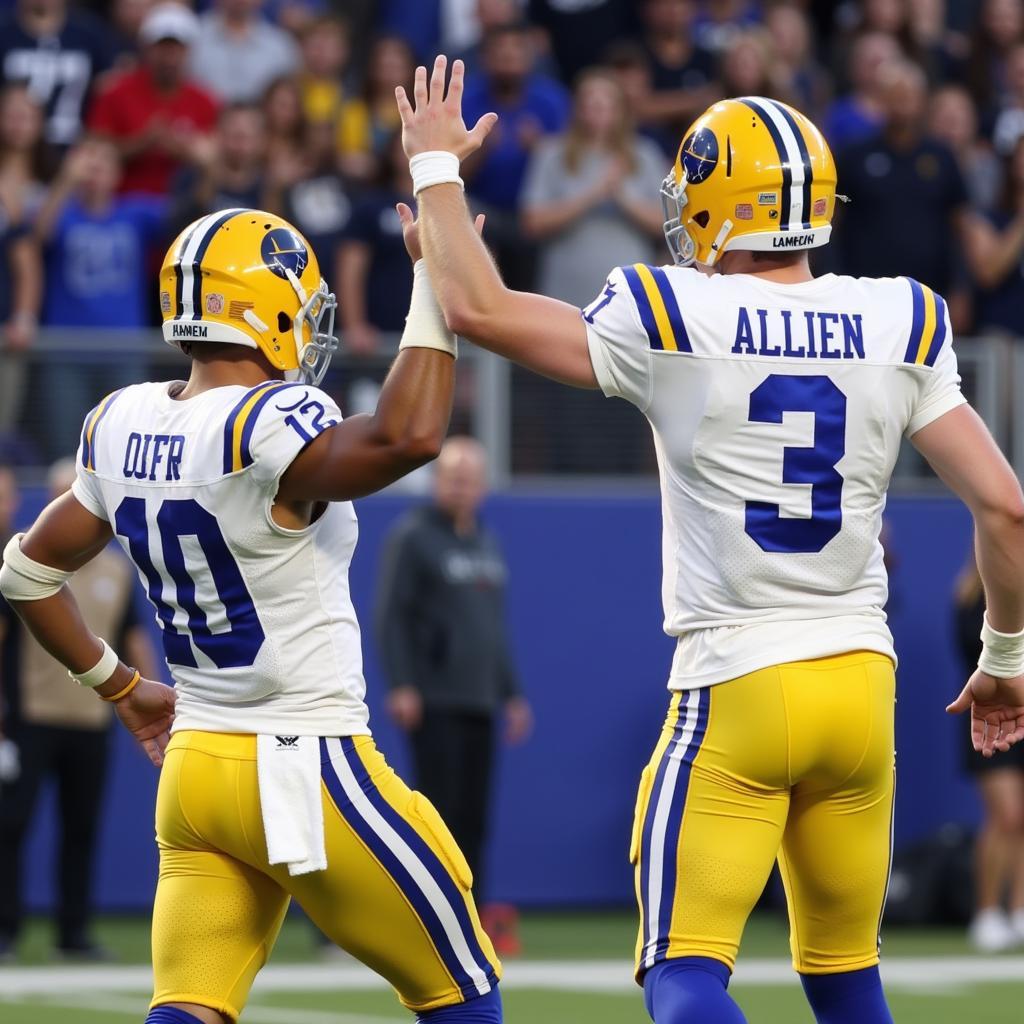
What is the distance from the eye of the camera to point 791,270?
423 centimetres

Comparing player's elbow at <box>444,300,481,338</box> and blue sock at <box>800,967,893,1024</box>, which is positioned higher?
player's elbow at <box>444,300,481,338</box>

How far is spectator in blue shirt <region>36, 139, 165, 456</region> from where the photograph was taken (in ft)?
34.5

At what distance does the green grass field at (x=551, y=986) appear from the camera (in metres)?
7.80

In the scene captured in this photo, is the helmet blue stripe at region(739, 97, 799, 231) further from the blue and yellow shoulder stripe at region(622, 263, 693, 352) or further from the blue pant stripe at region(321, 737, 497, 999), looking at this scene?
the blue pant stripe at region(321, 737, 497, 999)

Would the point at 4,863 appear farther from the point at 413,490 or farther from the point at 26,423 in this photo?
the point at 413,490

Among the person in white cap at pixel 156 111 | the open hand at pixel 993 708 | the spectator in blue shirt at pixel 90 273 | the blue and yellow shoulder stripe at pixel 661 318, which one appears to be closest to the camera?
the blue and yellow shoulder stripe at pixel 661 318

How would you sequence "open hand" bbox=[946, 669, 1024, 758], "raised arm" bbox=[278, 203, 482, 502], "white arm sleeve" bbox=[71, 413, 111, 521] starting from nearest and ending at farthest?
"raised arm" bbox=[278, 203, 482, 502], "white arm sleeve" bbox=[71, 413, 111, 521], "open hand" bbox=[946, 669, 1024, 758]

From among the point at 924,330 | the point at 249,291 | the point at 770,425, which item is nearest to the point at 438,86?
the point at 249,291

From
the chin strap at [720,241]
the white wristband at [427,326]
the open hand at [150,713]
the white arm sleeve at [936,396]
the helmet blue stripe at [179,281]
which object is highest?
the chin strap at [720,241]

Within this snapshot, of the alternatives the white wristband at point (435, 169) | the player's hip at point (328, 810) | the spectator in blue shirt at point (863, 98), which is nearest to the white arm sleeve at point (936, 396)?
the white wristband at point (435, 169)

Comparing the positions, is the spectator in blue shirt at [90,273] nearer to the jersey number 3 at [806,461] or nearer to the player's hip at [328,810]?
the player's hip at [328,810]

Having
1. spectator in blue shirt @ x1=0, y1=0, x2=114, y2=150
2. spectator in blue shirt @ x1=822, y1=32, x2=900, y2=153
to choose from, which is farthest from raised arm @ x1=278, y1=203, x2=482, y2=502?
spectator in blue shirt @ x1=822, y1=32, x2=900, y2=153

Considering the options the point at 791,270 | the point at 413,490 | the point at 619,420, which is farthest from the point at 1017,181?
the point at 791,270

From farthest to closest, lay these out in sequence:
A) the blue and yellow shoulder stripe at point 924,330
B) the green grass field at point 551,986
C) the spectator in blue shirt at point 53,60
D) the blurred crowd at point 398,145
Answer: the spectator in blue shirt at point 53,60 → the blurred crowd at point 398,145 → the green grass field at point 551,986 → the blue and yellow shoulder stripe at point 924,330
